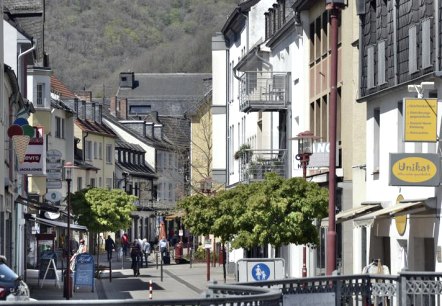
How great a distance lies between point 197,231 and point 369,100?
50.7 feet

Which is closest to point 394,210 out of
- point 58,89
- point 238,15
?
point 238,15

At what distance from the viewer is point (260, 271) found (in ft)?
97.4

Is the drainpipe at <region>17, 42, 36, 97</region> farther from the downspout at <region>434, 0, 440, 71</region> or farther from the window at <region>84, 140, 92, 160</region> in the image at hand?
the window at <region>84, 140, 92, 160</region>

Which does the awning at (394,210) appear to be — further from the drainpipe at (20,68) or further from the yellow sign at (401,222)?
the drainpipe at (20,68)

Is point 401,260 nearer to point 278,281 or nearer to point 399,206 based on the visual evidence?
point 399,206

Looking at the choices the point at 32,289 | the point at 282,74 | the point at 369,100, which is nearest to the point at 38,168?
the point at 32,289

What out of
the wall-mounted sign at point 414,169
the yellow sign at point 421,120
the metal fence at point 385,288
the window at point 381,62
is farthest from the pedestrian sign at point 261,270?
the metal fence at point 385,288

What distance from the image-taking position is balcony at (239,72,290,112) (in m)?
51.7

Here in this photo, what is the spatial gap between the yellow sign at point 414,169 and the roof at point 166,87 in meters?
127

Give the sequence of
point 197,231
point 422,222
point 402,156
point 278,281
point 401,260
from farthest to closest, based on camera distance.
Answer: point 197,231, point 401,260, point 422,222, point 402,156, point 278,281

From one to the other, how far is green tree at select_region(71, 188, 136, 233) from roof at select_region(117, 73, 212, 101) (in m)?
92.6

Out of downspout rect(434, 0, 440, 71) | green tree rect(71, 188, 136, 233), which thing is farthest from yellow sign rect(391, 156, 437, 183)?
green tree rect(71, 188, 136, 233)

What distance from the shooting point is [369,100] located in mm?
34938

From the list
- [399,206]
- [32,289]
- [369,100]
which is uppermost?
[369,100]
